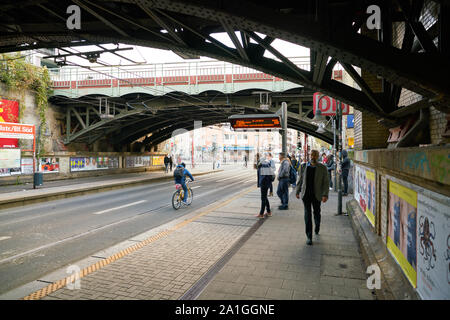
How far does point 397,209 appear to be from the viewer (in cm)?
373

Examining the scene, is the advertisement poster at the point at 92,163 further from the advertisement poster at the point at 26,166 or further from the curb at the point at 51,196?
the curb at the point at 51,196

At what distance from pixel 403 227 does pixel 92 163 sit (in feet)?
89.6

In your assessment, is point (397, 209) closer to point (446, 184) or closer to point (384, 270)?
point (384, 270)

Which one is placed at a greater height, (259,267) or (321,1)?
(321,1)

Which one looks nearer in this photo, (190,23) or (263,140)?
(190,23)

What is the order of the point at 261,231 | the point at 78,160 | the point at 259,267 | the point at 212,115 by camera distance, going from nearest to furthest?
1. the point at 259,267
2. the point at 261,231
3. the point at 78,160
4. the point at 212,115

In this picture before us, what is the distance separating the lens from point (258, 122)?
973 centimetres

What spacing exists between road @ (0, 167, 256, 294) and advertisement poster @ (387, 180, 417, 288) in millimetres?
4951

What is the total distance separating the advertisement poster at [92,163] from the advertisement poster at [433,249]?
25666 millimetres

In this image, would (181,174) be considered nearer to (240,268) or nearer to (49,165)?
(240,268)

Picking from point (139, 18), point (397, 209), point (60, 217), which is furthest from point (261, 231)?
point (60, 217)

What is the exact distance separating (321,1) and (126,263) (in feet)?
15.6

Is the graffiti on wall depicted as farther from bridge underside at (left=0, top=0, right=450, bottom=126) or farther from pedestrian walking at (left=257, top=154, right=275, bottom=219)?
pedestrian walking at (left=257, top=154, right=275, bottom=219)

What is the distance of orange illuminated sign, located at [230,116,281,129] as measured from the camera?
968 centimetres
